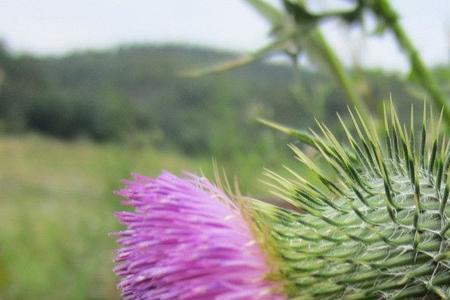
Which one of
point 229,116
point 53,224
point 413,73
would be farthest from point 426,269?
point 53,224

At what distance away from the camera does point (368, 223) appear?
1.62 metres

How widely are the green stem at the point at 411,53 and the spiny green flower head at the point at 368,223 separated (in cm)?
69

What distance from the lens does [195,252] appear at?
137 centimetres

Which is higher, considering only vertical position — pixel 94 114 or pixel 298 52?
pixel 94 114

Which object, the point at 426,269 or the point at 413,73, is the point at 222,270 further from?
the point at 413,73

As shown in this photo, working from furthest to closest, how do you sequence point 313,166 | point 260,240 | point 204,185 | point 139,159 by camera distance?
1. point 139,159
2. point 313,166
3. point 204,185
4. point 260,240

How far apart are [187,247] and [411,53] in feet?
4.53

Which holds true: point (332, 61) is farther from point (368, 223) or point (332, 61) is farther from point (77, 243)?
point (77, 243)

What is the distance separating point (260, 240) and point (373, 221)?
0.31 metres

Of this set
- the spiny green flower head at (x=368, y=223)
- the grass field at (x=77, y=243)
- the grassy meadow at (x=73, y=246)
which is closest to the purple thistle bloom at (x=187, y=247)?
the spiny green flower head at (x=368, y=223)

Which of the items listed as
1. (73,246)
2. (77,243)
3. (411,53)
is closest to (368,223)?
(411,53)

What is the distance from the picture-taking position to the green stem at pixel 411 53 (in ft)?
8.02

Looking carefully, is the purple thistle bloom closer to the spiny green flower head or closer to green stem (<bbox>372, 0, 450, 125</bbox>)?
the spiny green flower head

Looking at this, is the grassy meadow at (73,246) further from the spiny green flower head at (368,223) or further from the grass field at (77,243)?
the spiny green flower head at (368,223)
